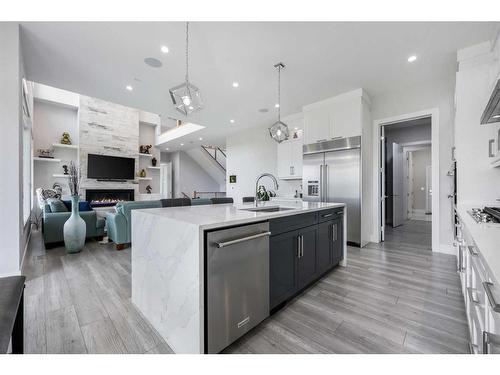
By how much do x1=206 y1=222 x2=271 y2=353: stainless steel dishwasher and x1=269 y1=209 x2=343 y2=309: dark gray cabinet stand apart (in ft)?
0.45

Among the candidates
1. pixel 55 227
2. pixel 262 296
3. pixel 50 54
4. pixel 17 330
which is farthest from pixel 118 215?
pixel 262 296

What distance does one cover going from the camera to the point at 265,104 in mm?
4902

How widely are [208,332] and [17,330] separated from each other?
3.27 ft

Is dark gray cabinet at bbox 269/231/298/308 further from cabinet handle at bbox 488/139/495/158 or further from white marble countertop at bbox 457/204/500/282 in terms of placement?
cabinet handle at bbox 488/139/495/158

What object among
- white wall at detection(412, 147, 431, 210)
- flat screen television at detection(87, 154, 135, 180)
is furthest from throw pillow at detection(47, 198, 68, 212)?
white wall at detection(412, 147, 431, 210)

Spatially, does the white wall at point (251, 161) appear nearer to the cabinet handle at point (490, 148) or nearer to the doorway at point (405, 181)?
the doorway at point (405, 181)

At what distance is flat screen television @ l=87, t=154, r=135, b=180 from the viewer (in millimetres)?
7079

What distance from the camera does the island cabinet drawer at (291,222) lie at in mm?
1749

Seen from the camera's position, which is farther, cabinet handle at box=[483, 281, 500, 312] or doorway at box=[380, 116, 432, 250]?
doorway at box=[380, 116, 432, 250]

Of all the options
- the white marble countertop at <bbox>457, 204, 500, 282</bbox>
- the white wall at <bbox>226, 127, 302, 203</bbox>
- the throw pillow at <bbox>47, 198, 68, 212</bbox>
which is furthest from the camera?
the white wall at <bbox>226, 127, 302, 203</bbox>

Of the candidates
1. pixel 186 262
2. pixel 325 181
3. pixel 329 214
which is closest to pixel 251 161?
pixel 325 181

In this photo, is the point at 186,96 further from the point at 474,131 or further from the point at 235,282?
the point at 474,131

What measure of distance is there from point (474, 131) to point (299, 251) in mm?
2696
